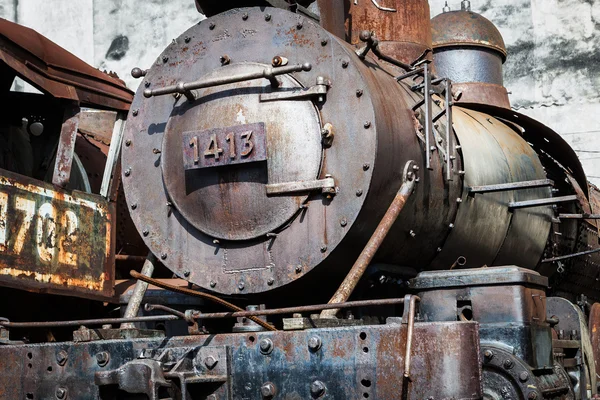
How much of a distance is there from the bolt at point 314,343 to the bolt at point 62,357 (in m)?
1.10

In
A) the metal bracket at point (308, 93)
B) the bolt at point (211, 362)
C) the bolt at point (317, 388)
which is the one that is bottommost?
the bolt at point (317, 388)

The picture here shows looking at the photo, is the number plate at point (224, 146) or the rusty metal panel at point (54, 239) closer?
the number plate at point (224, 146)

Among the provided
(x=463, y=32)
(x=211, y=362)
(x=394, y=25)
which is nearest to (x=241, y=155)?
(x=211, y=362)

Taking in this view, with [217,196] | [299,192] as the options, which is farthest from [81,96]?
[299,192]

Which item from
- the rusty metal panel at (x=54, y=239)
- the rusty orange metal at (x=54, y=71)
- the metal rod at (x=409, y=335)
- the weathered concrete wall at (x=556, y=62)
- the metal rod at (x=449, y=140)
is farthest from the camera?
the weathered concrete wall at (x=556, y=62)

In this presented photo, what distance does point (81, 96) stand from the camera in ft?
19.0

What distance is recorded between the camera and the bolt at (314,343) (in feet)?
11.7

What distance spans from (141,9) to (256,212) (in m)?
15.5

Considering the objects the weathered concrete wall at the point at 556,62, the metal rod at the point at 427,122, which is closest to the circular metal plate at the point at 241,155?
the metal rod at the point at 427,122

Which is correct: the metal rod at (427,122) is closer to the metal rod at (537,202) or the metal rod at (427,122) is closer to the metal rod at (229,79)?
the metal rod at (229,79)

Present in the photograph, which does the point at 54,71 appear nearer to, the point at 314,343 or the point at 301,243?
the point at 301,243

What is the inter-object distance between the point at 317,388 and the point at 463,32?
5.34 m

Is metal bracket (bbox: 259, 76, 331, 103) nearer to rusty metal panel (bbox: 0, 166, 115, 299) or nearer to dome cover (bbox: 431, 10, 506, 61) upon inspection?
rusty metal panel (bbox: 0, 166, 115, 299)

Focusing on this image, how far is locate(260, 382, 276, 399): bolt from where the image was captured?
11.8 feet
